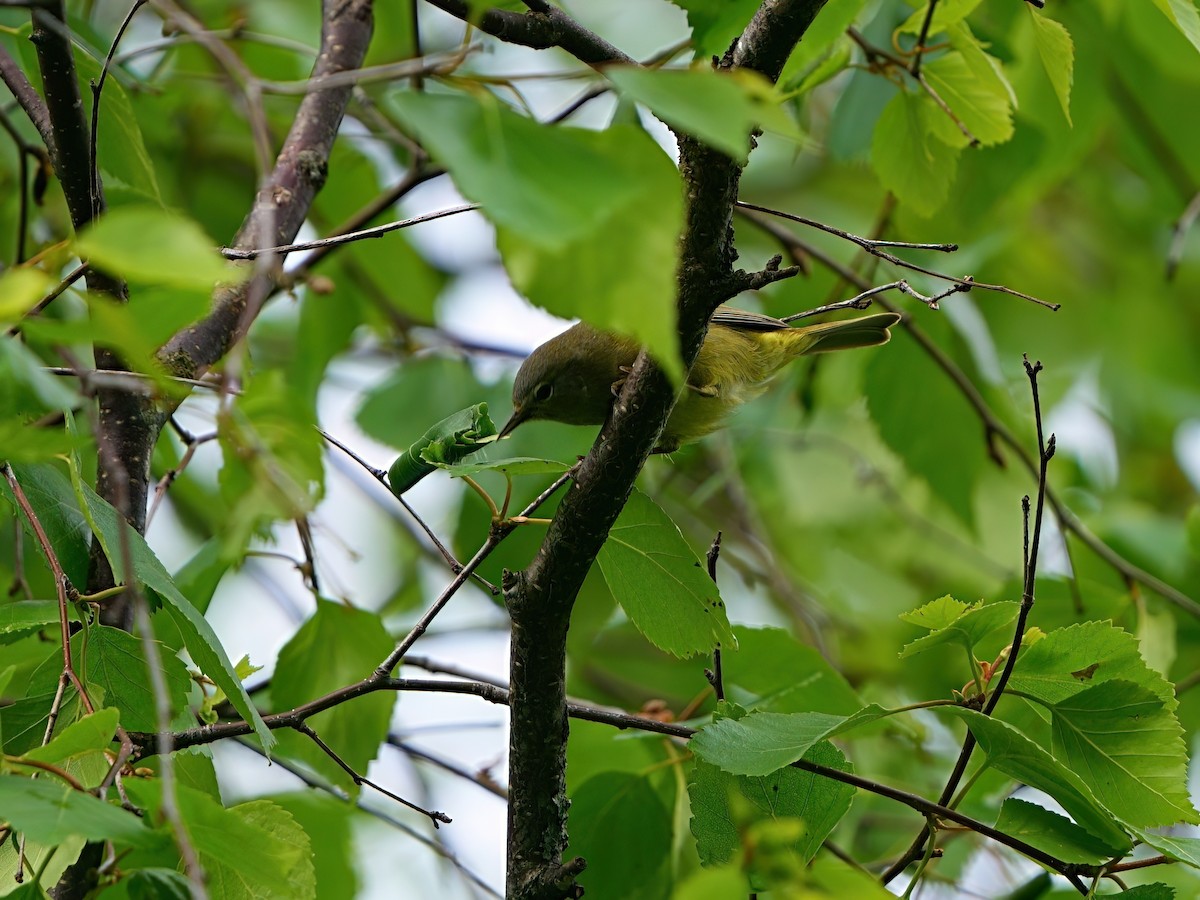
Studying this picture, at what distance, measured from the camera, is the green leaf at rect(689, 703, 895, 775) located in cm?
194

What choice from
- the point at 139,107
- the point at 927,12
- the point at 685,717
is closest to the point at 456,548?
the point at 685,717

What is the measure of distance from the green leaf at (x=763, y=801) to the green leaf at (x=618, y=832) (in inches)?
23.0


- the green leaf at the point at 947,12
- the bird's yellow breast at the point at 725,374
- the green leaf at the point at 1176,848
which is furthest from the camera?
the bird's yellow breast at the point at 725,374

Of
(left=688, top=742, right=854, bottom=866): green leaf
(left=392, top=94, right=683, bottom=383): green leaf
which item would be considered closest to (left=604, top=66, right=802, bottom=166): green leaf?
(left=392, top=94, right=683, bottom=383): green leaf

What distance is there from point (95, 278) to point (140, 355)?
133cm

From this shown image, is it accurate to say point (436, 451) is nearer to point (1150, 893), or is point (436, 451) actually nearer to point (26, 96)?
point (26, 96)

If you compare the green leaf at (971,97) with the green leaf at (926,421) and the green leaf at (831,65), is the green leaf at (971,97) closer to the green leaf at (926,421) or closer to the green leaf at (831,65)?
the green leaf at (831,65)

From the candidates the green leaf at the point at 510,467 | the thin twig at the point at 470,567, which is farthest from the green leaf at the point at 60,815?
the green leaf at the point at 510,467

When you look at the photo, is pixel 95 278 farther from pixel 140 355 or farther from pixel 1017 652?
pixel 1017 652

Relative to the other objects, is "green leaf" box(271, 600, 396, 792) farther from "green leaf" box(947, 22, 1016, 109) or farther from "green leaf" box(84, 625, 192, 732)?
"green leaf" box(947, 22, 1016, 109)

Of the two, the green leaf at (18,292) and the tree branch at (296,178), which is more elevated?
the tree branch at (296,178)

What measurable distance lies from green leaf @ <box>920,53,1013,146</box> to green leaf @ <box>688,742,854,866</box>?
144 cm

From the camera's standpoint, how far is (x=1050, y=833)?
2074mm

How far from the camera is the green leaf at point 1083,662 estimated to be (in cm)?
207
